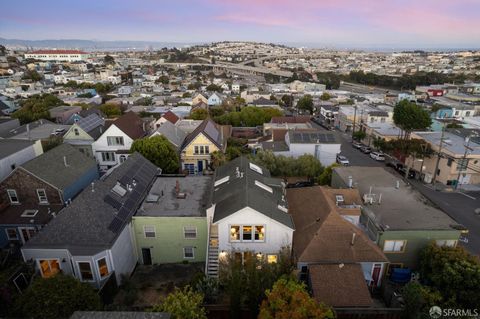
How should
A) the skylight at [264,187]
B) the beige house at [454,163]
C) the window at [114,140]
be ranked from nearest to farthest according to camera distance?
1. the skylight at [264,187]
2. the beige house at [454,163]
3. the window at [114,140]

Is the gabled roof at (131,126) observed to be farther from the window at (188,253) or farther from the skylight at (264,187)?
the skylight at (264,187)

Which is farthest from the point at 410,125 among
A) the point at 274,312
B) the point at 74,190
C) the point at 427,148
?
the point at 74,190

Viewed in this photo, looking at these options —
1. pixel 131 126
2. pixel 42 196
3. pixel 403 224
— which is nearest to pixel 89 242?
pixel 42 196

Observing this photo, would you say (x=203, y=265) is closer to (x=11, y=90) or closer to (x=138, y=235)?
(x=138, y=235)

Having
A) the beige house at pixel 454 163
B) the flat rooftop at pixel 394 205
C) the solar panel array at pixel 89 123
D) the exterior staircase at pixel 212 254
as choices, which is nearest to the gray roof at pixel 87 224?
the exterior staircase at pixel 212 254

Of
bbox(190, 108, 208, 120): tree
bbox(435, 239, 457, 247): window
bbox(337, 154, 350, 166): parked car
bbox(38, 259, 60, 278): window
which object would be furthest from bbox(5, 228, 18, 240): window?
bbox(337, 154, 350, 166): parked car

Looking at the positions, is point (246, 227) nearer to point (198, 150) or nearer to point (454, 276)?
point (454, 276)

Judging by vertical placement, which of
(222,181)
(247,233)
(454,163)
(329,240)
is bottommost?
(454,163)
